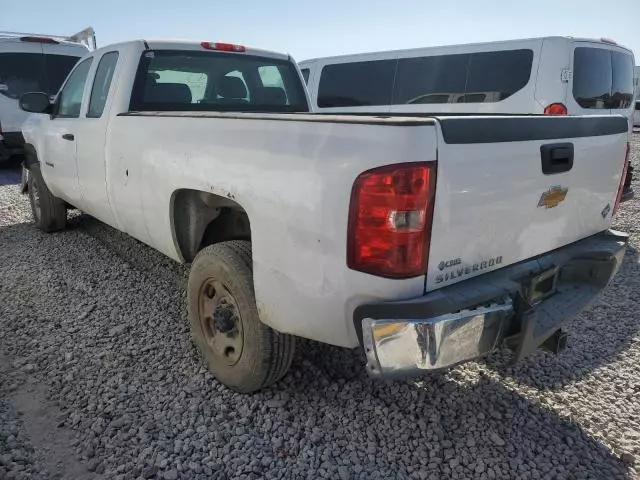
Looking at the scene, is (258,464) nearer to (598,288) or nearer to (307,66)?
(598,288)

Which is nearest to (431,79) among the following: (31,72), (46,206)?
(46,206)

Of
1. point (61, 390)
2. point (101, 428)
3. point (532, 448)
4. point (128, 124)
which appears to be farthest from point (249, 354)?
point (128, 124)

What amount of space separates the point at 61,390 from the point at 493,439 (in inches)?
90.1

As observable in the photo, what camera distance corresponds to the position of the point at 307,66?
31.3 feet

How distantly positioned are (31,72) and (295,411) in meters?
9.44

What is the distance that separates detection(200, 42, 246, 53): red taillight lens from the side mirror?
5.52 ft

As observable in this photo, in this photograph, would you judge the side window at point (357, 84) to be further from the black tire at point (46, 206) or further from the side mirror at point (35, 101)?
the side mirror at point (35, 101)

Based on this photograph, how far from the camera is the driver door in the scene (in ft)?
14.2

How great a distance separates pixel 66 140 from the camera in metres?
4.44

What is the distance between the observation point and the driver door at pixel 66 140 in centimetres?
434

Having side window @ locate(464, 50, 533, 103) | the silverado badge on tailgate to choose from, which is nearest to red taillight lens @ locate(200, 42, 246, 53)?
the silverado badge on tailgate

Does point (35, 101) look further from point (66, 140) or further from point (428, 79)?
point (428, 79)

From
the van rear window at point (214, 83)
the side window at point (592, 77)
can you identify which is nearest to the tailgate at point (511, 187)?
the van rear window at point (214, 83)

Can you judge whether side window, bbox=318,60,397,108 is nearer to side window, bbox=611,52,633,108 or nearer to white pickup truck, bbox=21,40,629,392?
side window, bbox=611,52,633,108
